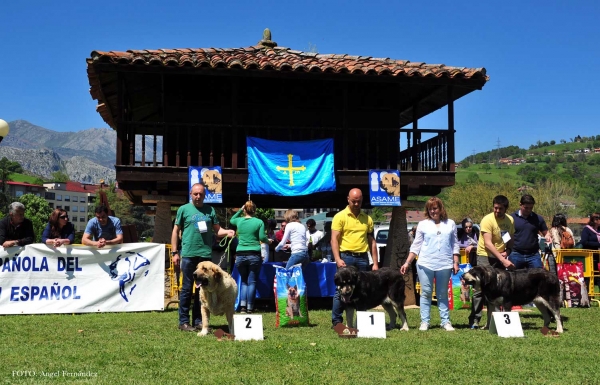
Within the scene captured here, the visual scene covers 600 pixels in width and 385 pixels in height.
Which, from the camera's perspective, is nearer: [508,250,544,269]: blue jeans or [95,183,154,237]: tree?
[508,250,544,269]: blue jeans

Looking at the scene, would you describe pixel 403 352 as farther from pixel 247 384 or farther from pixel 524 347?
pixel 247 384

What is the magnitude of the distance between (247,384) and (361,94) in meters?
11.7

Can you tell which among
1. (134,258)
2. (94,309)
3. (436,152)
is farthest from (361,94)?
(94,309)

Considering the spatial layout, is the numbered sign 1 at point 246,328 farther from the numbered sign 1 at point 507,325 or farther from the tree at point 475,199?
the tree at point 475,199

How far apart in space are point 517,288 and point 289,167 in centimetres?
626

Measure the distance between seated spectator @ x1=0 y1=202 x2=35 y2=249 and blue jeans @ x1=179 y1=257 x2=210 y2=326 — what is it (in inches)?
152

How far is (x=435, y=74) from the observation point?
1430 centimetres

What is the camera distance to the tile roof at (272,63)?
13422 mm

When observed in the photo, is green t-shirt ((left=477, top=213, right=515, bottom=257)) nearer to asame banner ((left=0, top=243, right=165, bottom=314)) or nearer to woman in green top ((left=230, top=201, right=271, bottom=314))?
woman in green top ((left=230, top=201, right=271, bottom=314))

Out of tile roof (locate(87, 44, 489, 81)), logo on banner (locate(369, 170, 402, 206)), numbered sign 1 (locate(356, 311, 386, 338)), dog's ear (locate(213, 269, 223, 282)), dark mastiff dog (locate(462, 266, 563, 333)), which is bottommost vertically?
numbered sign 1 (locate(356, 311, 386, 338))

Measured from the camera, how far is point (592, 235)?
1461cm

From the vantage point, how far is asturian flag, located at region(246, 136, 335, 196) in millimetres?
14352

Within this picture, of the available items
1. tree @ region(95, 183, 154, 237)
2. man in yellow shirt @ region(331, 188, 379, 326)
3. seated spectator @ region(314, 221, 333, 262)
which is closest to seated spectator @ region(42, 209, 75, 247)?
man in yellow shirt @ region(331, 188, 379, 326)

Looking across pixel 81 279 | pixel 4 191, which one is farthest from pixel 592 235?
pixel 4 191
